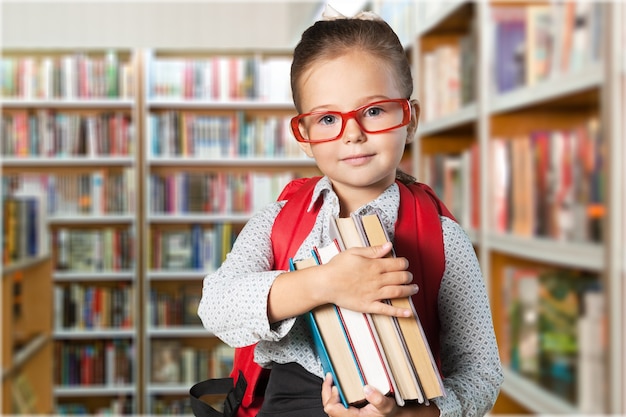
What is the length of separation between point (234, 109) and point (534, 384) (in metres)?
3.42

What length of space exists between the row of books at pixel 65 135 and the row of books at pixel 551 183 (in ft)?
10.3

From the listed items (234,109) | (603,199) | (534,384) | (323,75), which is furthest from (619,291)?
(234,109)

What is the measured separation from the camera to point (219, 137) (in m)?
4.95

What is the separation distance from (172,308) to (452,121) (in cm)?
285

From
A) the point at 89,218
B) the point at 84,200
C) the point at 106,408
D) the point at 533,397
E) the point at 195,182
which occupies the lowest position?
the point at 106,408

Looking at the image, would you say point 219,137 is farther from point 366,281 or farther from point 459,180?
point 366,281

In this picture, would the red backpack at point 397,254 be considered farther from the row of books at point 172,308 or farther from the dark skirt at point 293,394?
the row of books at point 172,308

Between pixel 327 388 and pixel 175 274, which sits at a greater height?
pixel 327 388

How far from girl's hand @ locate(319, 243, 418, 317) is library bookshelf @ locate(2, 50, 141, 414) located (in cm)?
445

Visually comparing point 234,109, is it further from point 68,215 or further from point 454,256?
point 454,256

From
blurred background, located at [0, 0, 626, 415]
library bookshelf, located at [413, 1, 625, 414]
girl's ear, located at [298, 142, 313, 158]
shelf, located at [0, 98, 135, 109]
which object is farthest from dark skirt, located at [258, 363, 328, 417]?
shelf, located at [0, 98, 135, 109]

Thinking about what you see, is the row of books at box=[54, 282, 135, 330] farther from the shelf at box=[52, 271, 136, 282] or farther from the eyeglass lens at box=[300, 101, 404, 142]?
the eyeglass lens at box=[300, 101, 404, 142]

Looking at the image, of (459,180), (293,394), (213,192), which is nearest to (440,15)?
(459,180)

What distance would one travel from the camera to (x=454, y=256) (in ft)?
2.40
